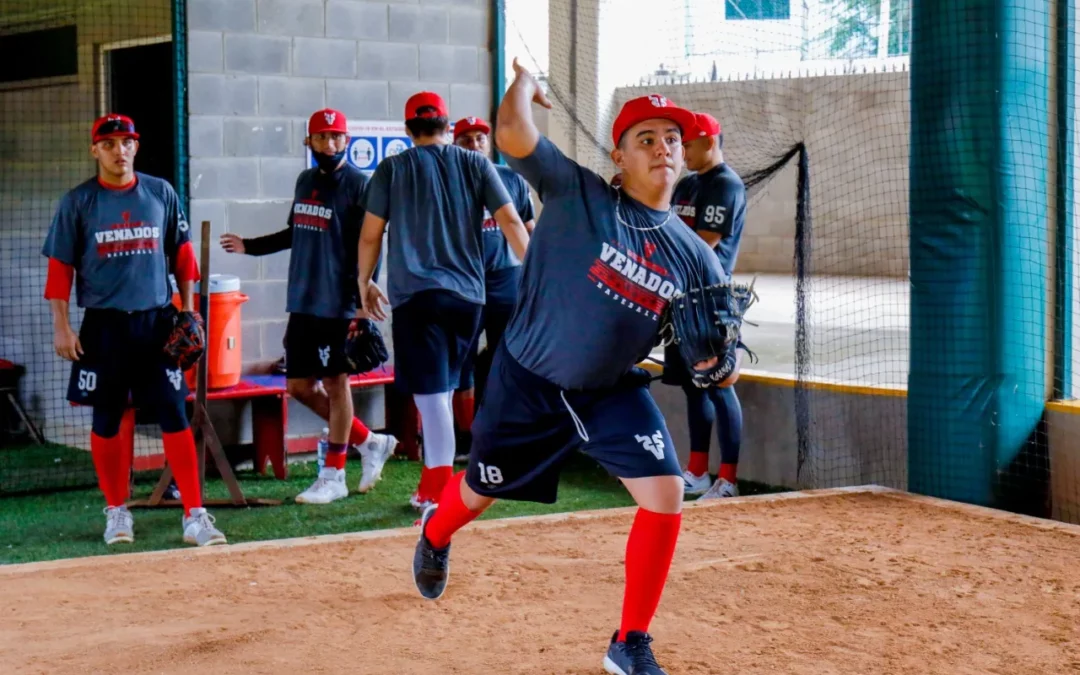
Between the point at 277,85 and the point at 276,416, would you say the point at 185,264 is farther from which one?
the point at 277,85

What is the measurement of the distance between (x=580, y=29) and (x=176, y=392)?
5562 millimetres

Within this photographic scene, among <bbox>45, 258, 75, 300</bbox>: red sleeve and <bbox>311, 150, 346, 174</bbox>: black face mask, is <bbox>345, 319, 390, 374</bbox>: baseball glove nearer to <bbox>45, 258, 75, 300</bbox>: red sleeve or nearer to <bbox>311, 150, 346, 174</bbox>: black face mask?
<bbox>311, 150, 346, 174</bbox>: black face mask

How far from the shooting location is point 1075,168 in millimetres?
7000

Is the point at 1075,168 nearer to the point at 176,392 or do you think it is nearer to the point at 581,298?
the point at 581,298

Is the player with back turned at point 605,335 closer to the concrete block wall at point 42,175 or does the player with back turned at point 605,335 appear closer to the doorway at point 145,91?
Result: the doorway at point 145,91

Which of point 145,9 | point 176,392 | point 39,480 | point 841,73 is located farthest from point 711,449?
point 841,73

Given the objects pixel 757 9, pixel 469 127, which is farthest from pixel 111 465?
pixel 757 9

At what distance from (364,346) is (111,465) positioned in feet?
5.00

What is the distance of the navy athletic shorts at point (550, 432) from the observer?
4.25 m

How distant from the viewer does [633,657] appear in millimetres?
4102

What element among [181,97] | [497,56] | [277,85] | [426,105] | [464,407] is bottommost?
[464,407]

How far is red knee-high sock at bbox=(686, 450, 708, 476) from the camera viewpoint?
25.1ft

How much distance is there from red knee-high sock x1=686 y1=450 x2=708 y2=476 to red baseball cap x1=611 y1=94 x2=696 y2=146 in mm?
3556

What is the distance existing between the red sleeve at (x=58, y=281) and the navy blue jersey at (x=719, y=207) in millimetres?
3157
